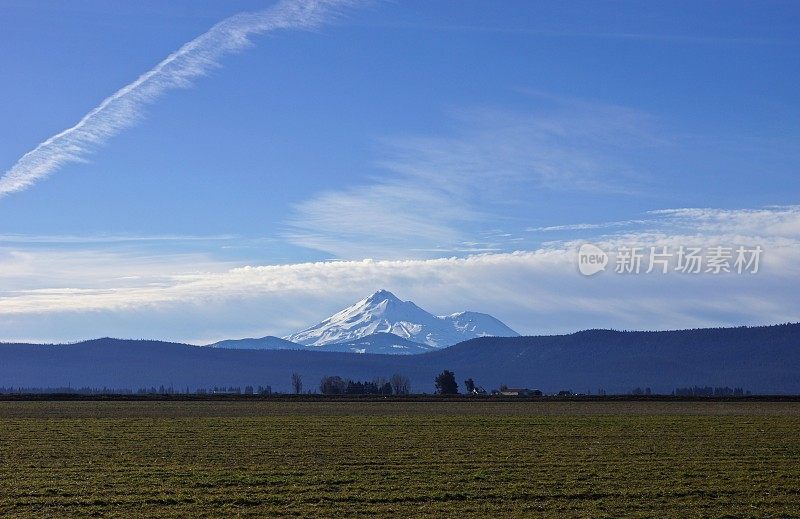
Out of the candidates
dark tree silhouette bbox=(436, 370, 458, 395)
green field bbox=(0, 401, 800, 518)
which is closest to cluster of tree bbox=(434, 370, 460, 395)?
dark tree silhouette bbox=(436, 370, 458, 395)

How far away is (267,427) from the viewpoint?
5050 centimetres

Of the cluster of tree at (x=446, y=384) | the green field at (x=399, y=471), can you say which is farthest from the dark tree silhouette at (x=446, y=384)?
the green field at (x=399, y=471)

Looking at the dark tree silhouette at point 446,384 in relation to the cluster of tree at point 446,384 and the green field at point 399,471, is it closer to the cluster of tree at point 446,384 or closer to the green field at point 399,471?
the cluster of tree at point 446,384

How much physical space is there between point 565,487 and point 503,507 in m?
3.60

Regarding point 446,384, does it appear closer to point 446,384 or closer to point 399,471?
point 446,384

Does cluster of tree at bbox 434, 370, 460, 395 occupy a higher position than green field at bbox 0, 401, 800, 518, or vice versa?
cluster of tree at bbox 434, 370, 460, 395

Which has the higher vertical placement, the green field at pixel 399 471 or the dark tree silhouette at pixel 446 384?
the dark tree silhouette at pixel 446 384

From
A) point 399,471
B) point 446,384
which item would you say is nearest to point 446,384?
point 446,384

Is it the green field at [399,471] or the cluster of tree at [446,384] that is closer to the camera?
the green field at [399,471]

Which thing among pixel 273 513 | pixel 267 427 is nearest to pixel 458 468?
pixel 273 513

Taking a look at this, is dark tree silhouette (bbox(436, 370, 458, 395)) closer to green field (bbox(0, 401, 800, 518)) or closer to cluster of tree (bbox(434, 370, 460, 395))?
cluster of tree (bbox(434, 370, 460, 395))

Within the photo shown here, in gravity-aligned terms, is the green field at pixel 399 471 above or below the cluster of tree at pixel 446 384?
below

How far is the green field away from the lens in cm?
2378

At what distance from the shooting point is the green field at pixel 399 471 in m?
23.8
